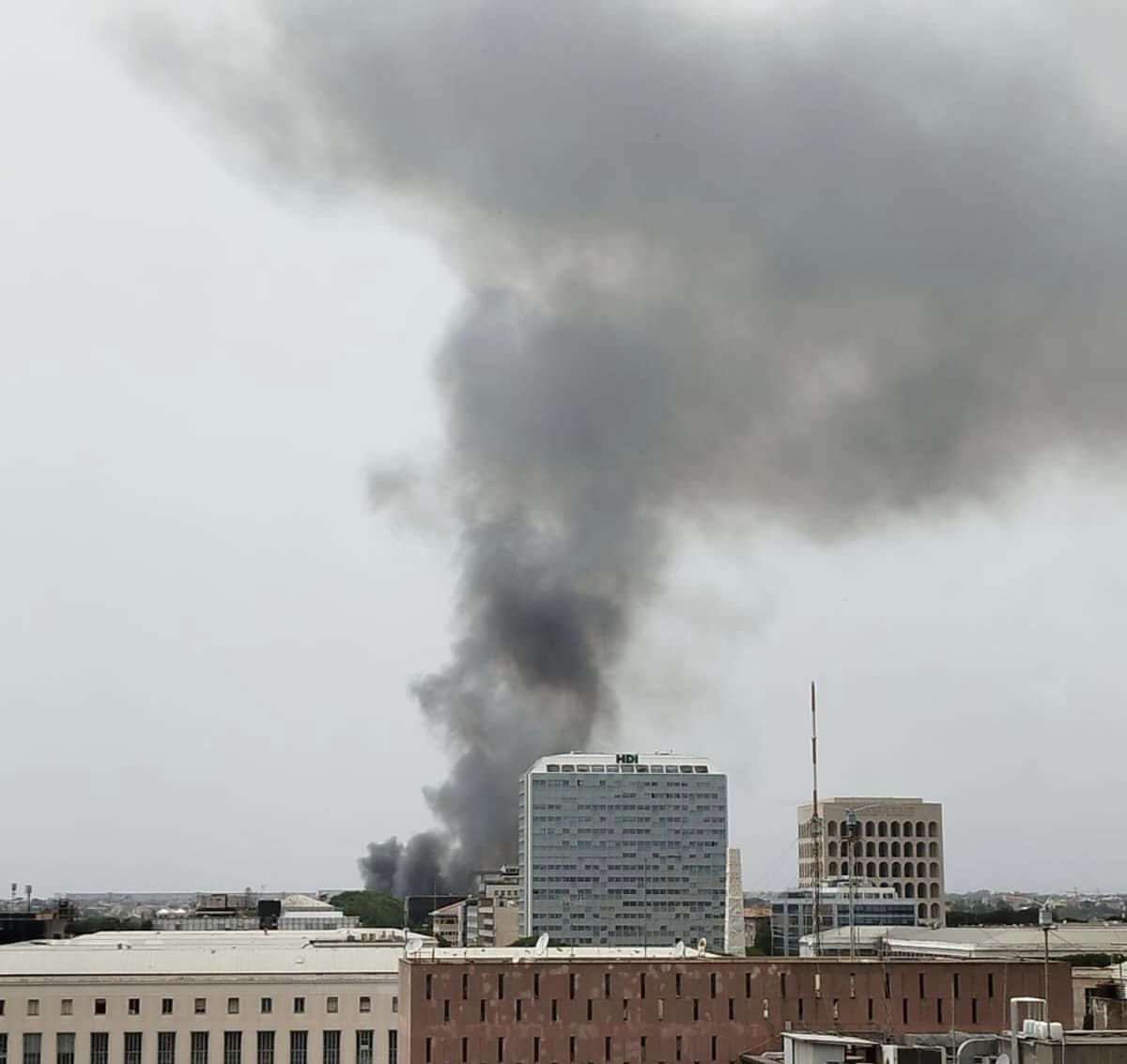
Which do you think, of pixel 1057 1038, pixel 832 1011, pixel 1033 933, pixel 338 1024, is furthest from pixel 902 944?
pixel 1057 1038

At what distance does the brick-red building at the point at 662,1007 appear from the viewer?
72312mm

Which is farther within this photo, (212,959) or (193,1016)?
(212,959)

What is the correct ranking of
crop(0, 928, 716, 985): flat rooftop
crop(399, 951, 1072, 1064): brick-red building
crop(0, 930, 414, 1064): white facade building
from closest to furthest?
crop(399, 951, 1072, 1064): brick-red building, crop(0, 930, 414, 1064): white facade building, crop(0, 928, 716, 985): flat rooftop

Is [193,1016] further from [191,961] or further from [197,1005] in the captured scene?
[191,961]

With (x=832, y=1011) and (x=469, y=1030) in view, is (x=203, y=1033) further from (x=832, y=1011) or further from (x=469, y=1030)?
(x=832, y=1011)

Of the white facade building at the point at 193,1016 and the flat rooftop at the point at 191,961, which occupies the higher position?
the flat rooftop at the point at 191,961

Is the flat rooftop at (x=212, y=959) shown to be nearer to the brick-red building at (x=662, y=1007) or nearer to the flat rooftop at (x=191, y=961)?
the flat rooftop at (x=191, y=961)

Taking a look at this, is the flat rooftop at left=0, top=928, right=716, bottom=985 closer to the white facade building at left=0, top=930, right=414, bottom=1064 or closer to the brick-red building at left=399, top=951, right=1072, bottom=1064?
the white facade building at left=0, top=930, right=414, bottom=1064

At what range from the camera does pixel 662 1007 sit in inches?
2869

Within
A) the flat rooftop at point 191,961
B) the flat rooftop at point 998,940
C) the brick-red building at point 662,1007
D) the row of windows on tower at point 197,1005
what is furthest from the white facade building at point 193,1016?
the flat rooftop at point 998,940

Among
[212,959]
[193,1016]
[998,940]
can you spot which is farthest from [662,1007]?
[998,940]

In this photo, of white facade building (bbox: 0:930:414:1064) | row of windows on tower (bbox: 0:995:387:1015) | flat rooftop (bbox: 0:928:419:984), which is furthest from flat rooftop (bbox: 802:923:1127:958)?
row of windows on tower (bbox: 0:995:387:1015)

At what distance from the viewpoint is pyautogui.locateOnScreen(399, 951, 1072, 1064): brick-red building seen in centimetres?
7231

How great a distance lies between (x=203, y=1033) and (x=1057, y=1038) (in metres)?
63.7
